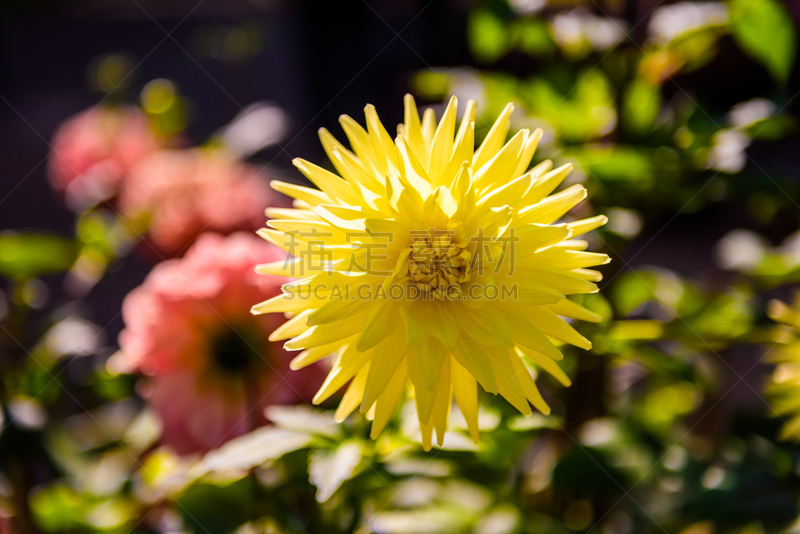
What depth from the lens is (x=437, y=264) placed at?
0.56 metres

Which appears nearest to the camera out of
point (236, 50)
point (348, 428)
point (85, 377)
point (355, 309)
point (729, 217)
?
point (355, 309)

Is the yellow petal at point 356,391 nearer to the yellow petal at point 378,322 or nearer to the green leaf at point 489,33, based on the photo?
the yellow petal at point 378,322

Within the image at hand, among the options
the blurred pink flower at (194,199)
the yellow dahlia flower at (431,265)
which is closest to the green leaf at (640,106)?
the yellow dahlia flower at (431,265)

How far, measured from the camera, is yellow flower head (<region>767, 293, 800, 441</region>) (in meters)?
0.70

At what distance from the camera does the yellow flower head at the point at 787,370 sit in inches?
27.6

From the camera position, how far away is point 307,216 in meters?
0.55

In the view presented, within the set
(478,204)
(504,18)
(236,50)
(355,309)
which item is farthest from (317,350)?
(236,50)

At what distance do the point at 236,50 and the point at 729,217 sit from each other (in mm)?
2559

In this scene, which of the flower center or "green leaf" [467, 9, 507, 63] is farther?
"green leaf" [467, 9, 507, 63]

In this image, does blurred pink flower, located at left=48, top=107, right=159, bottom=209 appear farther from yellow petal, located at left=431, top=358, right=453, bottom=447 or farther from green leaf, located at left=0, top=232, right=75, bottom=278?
yellow petal, located at left=431, top=358, right=453, bottom=447

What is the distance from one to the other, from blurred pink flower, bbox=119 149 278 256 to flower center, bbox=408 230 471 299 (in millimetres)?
389

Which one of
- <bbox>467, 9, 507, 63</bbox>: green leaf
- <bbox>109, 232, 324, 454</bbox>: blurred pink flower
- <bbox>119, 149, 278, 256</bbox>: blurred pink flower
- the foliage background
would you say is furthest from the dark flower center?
<bbox>467, 9, 507, 63</bbox>: green leaf

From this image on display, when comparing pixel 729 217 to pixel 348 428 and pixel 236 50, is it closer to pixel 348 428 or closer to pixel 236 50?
pixel 236 50

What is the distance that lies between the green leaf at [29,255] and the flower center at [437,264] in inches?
19.5
